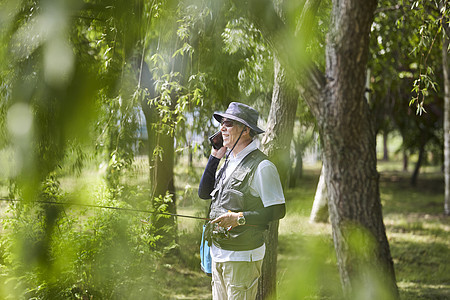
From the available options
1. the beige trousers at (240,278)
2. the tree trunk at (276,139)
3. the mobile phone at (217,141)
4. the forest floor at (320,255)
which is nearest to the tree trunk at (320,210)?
the forest floor at (320,255)

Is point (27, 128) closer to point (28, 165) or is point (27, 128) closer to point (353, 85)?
point (28, 165)

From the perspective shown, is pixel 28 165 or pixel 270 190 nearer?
pixel 270 190

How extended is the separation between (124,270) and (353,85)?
9.45ft

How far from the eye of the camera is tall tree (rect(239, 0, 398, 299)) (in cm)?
219

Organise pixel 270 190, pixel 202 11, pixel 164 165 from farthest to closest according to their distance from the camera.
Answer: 1. pixel 164 165
2. pixel 202 11
3. pixel 270 190

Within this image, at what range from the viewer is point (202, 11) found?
168 inches

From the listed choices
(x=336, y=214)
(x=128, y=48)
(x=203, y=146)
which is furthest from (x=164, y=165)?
(x=336, y=214)

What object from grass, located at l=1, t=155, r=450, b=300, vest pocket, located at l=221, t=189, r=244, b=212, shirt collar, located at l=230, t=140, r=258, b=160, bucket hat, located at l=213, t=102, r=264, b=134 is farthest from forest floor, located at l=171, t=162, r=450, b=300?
bucket hat, located at l=213, t=102, r=264, b=134

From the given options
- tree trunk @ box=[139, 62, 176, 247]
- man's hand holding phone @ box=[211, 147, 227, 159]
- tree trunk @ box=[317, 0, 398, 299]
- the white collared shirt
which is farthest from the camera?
tree trunk @ box=[139, 62, 176, 247]

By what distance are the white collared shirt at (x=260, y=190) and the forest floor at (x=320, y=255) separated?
26 cm

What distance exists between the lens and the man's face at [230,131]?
118 inches

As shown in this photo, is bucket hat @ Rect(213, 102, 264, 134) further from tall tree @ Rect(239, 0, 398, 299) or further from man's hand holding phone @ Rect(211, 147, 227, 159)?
tall tree @ Rect(239, 0, 398, 299)

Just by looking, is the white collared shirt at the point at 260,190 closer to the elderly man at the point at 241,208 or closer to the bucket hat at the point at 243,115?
the elderly man at the point at 241,208

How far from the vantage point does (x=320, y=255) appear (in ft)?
5.22
